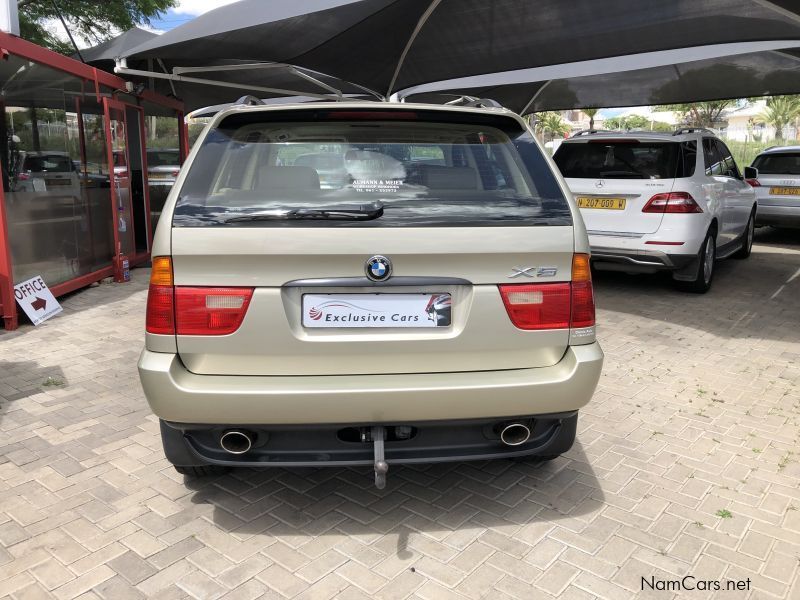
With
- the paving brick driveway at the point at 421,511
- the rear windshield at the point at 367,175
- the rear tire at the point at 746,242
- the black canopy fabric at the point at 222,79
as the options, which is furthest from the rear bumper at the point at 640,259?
the black canopy fabric at the point at 222,79

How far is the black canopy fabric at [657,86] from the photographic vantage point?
11.0 m

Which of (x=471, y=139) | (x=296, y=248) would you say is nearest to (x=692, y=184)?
(x=471, y=139)

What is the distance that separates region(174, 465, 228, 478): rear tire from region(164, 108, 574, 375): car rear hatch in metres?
0.84

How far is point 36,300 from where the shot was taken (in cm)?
628

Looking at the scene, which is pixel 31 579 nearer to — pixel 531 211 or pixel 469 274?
pixel 469 274

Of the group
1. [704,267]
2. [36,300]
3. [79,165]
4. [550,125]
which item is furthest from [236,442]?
[550,125]

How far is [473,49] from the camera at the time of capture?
970 centimetres

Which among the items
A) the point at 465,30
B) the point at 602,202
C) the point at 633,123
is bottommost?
the point at 602,202

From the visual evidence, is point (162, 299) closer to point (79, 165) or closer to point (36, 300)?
point (36, 300)

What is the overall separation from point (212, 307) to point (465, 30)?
25.0 ft

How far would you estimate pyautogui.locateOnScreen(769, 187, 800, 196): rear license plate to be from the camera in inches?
436

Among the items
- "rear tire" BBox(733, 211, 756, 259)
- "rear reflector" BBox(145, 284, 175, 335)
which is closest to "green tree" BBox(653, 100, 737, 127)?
"rear tire" BBox(733, 211, 756, 259)

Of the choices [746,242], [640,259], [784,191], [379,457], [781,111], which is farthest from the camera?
[781,111]

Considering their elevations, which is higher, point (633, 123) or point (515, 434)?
point (633, 123)
